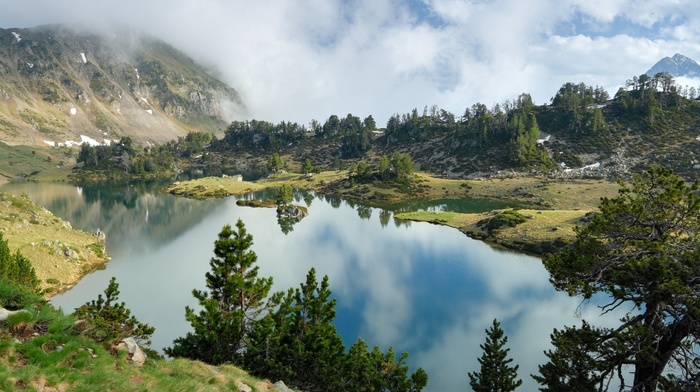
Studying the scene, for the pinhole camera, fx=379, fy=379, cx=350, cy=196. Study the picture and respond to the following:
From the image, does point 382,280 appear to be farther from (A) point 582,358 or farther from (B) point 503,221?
(B) point 503,221

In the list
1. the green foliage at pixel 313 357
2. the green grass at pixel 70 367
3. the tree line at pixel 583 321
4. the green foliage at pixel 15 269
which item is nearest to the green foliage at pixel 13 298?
the tree line at pixel 583 321

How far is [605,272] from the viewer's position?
66.5 ft

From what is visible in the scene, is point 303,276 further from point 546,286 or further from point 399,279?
point 546,286

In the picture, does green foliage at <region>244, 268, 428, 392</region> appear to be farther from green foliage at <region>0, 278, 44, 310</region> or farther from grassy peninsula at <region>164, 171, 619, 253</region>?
grassy peninsula at <region>164, 171, 619, 253</region>

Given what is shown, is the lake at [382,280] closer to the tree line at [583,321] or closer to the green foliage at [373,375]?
→ the tree line at [583,321]

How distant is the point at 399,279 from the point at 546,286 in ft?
76.2

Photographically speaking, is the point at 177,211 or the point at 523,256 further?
the point at 177,211

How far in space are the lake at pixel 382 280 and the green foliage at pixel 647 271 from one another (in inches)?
284

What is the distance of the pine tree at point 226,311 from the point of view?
24516mm

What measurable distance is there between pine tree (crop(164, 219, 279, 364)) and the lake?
18.3 metres

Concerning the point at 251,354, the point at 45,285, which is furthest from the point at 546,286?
the point at 45,285

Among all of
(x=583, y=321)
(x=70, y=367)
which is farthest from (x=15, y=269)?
(x=583, y=321)

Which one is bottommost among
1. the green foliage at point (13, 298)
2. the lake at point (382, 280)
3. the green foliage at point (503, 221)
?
the lake at point (382, 280)

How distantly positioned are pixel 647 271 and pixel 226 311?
24762 millimetres
